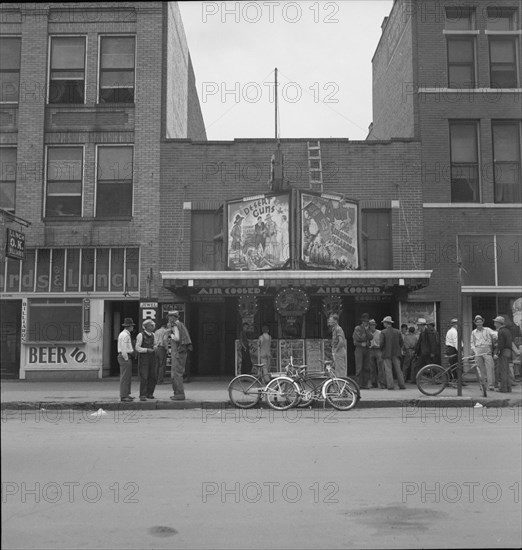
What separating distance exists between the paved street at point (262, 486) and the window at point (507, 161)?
35.1ft

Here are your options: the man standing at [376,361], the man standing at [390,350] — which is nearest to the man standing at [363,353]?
Result: the man standing at [376,361]

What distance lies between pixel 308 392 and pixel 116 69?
12.4m

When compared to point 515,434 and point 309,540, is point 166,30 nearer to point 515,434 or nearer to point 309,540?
point 515,434

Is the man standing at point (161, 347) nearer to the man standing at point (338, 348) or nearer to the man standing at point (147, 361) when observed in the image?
the man standing at point (147, 361)

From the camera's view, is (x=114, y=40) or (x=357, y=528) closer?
(x=357, y=528)

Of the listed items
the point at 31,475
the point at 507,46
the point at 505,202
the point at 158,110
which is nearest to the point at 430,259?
the point at 505,202

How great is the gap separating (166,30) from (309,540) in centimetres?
1822

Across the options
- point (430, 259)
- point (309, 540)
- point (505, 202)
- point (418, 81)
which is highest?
point (418, 81)

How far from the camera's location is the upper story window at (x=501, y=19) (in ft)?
65.9

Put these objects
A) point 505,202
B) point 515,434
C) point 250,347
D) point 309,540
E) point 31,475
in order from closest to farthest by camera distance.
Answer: point 309,540, point 31,475, point 515,434, point 250,347, point 505,202

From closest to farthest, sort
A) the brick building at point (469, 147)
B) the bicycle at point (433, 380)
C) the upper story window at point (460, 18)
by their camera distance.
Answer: the bicycle at point (433, 380) < the brick building at point (469, 147) < the upper story window at point (460, 18)

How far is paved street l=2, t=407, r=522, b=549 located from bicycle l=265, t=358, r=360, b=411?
2.46 meters

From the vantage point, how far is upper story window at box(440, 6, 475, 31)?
20.1 meters

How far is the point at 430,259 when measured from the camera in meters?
19.3
